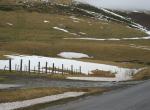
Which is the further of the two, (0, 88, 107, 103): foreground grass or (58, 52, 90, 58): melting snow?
(58, 52, 90, 58): melting snow

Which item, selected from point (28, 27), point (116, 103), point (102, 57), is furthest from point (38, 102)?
point (28, 27)

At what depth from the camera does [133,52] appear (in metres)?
120

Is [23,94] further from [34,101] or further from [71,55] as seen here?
[71,55]

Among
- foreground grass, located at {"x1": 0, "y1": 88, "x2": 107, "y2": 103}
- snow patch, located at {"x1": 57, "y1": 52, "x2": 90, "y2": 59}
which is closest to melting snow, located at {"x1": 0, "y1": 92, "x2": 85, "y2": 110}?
foreground grass, located at {"x1": 0, "y1": 88, "x2": 107, "y2": 103}

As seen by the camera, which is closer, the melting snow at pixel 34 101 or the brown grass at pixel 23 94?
the melting snow at pixel 34 101

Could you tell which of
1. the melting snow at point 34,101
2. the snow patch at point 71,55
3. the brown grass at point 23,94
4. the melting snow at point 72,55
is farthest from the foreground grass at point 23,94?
the melting snow at point 72,55

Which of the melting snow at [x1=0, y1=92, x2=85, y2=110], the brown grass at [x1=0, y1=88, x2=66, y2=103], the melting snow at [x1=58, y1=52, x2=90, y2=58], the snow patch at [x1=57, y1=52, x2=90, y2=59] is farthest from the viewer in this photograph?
the melting snow at [x1=58, y1=52, x2=90, y2=58]

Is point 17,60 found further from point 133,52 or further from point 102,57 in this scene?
point 133,52

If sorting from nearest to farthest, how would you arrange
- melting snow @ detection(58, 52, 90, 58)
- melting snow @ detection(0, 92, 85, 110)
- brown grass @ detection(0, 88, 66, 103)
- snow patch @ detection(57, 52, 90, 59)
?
melting snow @ detection(0, 92, 85, 110) → brown grass @ detection(0, 88, 66, 103) → snow patch @ detection(57, 52, 90, 59) → melting snow @ detection(58, 52, 90, 58)

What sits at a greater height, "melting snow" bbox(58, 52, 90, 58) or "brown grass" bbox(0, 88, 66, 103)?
"brown grass" bbox(0, 88, 66, 103)

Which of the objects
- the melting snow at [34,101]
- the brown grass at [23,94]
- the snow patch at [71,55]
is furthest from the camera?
the snow patch at [71,55]

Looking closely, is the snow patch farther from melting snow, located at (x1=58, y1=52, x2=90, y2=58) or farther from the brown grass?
the brown grass

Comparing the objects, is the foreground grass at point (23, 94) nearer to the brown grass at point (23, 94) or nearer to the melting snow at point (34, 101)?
the brown grass at point (23, 94)

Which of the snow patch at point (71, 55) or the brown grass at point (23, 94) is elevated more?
the brown grass at point (23, 94)
